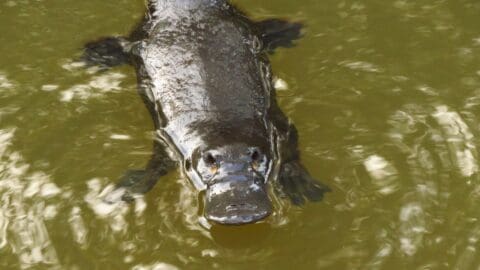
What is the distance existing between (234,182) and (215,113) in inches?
Result: 15.2

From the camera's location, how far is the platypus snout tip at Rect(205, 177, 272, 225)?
3.28 m

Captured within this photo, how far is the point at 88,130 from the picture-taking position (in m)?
4.03

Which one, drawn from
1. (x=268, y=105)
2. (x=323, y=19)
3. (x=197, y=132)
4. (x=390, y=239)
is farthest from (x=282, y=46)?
(x=390, y=239)

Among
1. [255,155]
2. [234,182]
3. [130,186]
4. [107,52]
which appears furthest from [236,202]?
[107,52]

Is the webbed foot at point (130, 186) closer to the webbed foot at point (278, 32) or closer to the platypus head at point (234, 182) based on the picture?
the platypus head at point (234, 182)

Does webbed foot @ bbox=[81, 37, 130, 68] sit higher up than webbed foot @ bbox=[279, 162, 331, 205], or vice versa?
webbed foot @ bbox=[81, 37, 130, 68]

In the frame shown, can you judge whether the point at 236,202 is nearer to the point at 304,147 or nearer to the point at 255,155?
the point at 255,155

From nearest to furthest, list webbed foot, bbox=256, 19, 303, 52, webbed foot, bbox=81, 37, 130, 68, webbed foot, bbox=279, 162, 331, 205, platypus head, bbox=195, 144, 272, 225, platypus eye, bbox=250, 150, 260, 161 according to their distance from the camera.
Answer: platypus head, bbox=195, 144, 272, 225, webbed foot, bbox=279, 162, 331, 205, platypus eye, bbox=250, 150, 260, 161, webbed foot, bbox=81, 37, 130, 68, webbed foot, bbox=256, 19, 303, 52

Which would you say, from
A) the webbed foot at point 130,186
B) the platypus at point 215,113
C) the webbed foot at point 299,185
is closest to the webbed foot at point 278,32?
the platypus at point 215,113

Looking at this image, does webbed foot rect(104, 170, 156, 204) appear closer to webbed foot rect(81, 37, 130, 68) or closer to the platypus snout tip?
the platypus snout tip

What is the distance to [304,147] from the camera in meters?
3.85

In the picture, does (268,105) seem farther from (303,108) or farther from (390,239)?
(390,239)

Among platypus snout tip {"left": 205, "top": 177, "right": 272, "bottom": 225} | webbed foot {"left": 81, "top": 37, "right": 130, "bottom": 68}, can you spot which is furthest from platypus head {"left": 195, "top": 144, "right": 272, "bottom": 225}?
webbed foot {"left": 81, "top": 37, "right": 130, "bottom": 68}

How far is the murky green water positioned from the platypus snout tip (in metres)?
0.09
